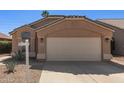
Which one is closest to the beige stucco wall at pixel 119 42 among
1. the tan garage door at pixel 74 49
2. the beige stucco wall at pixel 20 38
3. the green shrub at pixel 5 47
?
the tan garage door at pixel 74 49

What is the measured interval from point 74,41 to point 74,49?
72 centimetres

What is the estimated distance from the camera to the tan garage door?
75.0ft

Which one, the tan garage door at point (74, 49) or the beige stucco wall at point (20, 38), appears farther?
the beige stucco wall at point (20, 38)

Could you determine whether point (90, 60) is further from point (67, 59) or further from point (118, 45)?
point (118, 45)

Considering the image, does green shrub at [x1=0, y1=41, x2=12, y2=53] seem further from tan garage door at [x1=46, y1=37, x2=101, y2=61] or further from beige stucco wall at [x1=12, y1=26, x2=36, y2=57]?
tan garage door at [x1=46, y1=37, x2=101, y2=61]

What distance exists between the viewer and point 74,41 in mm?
23016

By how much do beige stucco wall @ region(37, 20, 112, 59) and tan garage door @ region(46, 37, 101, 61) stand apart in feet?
1.27

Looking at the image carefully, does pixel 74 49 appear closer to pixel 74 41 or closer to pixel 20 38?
pixel 74 41

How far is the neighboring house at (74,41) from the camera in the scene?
22.7 meters

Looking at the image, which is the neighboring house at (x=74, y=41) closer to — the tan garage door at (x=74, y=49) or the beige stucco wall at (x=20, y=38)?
the tan garage door at (x=74, y=49)

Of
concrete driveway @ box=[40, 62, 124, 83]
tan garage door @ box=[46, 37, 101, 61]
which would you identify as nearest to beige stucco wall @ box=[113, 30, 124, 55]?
tan garage door @ box=[46, 37, 101, 61]

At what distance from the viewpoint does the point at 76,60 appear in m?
22.9

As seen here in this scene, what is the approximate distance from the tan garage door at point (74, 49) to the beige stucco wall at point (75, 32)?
39cm
